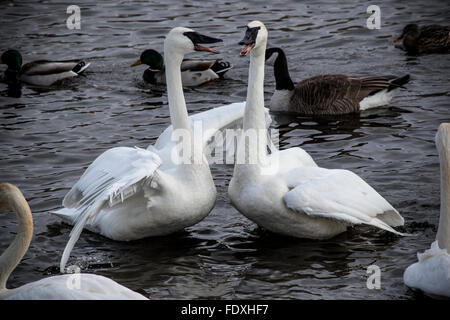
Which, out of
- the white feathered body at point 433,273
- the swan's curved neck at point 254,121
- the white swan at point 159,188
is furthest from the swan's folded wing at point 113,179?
the white feathered body at point 433,273

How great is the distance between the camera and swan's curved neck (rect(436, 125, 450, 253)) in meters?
6.00

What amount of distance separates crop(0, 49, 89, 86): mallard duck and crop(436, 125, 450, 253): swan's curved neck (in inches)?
318

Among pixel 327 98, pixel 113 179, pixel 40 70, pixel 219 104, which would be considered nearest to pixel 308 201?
pixel 113 179

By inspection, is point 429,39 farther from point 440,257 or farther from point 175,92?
point 440,257

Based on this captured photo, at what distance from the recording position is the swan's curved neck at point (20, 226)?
552cm

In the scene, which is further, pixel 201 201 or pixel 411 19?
pixel 411 19

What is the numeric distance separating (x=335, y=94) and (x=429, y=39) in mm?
2682

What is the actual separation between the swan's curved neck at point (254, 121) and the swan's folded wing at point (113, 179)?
2.79 ft

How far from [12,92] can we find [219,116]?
5.58m

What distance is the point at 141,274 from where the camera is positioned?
6777mm

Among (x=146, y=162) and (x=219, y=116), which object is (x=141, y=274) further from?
(x=219, y=116)

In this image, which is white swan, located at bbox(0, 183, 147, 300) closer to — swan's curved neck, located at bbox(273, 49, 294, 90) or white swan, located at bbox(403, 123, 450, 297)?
white swan, located at bbox(403, 123, 450, 297)

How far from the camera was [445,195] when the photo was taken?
19.9ft
